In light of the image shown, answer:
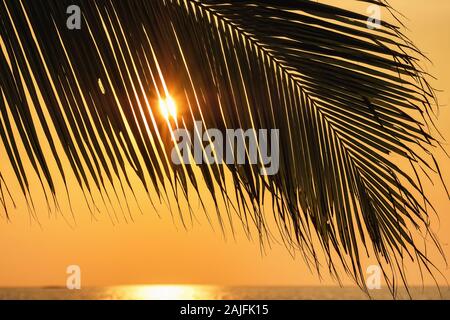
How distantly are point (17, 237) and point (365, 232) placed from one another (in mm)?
25225

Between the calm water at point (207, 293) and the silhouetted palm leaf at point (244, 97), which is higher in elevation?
the calm water at point (207, 293)

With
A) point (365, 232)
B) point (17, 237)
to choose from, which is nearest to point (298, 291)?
point (17, 237)

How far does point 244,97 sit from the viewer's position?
86 centimetres

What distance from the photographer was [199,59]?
0.86 metres

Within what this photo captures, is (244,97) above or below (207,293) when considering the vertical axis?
below

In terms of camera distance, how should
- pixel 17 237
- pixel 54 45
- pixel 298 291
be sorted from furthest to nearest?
pixel 298 291
pixel 17 237
pixel 54 45

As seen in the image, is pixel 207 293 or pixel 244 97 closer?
pixel 244 97

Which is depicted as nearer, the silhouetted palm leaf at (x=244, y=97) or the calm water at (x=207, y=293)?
the silhouetted palm leaf at (x=244, y=97)

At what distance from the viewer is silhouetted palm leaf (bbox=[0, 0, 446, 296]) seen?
2.73 ft

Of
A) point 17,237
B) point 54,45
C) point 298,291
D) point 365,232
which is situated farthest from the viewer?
point 298,291

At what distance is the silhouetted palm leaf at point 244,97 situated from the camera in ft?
2.73

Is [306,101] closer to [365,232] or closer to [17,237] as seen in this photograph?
[365,232]

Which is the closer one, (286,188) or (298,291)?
(286,188)

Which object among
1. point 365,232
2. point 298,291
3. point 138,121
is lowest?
point 365,232
